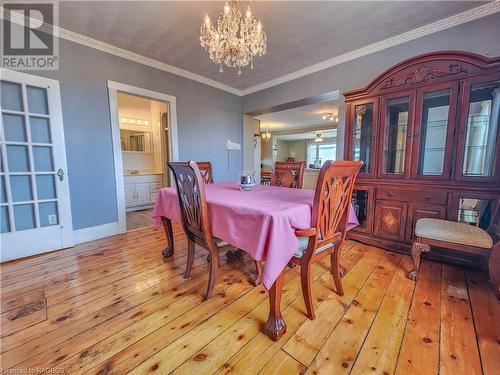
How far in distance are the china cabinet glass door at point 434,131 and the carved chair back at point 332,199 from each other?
4.30ft

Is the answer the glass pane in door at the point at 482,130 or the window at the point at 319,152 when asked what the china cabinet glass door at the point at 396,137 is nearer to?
the glass pane in door at the point at 482,130

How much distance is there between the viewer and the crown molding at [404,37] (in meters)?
2.05

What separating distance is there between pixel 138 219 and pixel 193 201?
2.92m

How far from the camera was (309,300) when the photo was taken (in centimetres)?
134

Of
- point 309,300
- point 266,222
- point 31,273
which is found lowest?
point 31,273

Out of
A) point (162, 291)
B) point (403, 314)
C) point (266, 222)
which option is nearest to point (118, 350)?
point (162, 291)

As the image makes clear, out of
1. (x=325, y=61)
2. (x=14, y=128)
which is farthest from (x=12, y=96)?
(x=325, y=61)

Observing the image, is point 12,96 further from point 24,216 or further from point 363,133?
point 363,133

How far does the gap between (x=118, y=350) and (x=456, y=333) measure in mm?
1971

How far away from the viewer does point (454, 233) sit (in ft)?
5.69

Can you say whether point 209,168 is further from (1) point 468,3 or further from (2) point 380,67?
(1) point 468,3

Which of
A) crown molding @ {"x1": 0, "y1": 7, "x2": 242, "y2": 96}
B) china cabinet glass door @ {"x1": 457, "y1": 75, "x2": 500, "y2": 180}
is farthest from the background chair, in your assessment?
crown molding @ {"x1": 0, "y1": 7, "x2": 242, "y2": 96}

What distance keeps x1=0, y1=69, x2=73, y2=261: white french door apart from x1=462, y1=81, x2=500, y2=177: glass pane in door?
4361 millimetres

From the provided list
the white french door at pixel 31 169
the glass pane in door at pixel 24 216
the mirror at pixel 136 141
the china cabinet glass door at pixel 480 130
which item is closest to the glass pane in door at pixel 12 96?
the white french door at pixel 31 169
